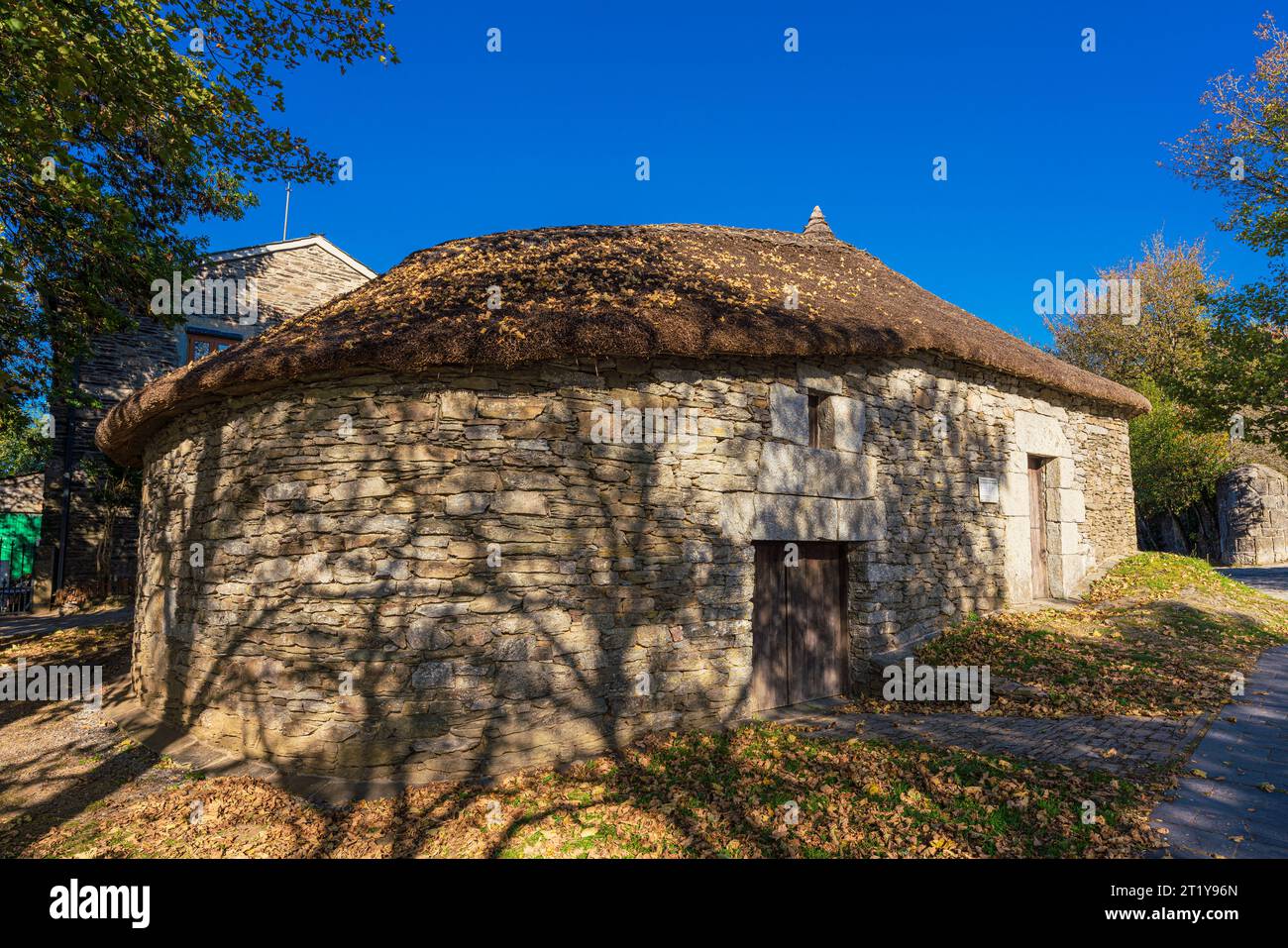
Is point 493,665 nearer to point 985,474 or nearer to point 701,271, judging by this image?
point 701,271

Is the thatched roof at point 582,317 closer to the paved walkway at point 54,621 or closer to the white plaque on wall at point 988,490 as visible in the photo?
the white plaque on wall at point 988,490

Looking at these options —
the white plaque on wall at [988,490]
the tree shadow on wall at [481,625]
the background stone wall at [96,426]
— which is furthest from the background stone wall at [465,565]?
the background stone wall at [96,426]

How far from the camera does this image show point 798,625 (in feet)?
20.2

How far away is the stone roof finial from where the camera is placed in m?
9.81

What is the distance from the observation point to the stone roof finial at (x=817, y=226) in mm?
9812

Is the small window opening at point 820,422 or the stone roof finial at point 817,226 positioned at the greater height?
the stone roof finial at point 817,226

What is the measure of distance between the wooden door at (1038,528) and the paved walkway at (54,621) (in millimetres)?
15095

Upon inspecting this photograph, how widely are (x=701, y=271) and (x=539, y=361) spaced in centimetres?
258

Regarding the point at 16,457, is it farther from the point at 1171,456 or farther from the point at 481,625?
the point at 1171,456

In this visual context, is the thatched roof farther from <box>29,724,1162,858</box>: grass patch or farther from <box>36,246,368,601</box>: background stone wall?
<box>36,246,368,601</box>: background stone wall

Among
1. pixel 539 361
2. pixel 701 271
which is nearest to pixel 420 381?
pixel 539 361

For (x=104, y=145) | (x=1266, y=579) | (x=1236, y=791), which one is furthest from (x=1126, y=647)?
(x=104, y=145)

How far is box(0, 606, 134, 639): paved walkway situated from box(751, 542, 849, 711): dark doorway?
11254mm
